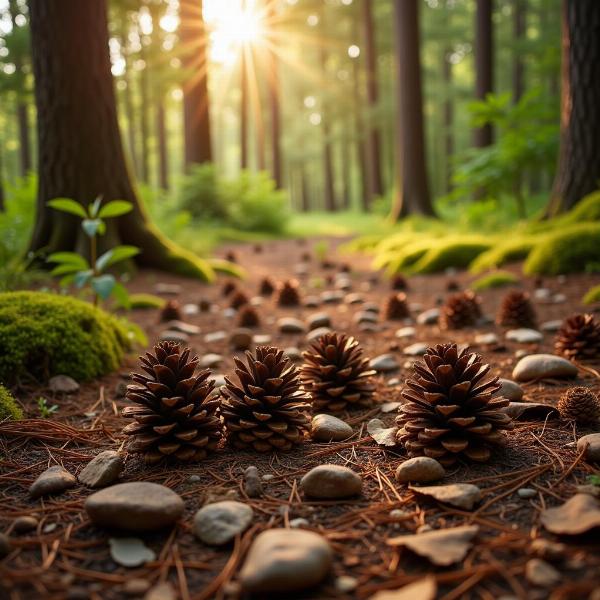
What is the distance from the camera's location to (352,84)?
2864cm

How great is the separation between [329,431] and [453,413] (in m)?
0.58

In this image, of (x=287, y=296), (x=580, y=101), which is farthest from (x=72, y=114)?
(x=580, y=101)

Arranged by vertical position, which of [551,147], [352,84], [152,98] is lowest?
[551,147]

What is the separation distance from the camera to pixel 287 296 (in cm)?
576

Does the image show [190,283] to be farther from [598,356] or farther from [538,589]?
[538,589]

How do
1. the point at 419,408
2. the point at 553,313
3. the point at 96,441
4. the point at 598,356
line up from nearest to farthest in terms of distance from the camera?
1. the point at 419,408
2. the point at 96,441
3. the point at 598,356
4. the point at 553,313

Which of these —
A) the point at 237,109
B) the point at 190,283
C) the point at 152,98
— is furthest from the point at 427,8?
the point at 190,283

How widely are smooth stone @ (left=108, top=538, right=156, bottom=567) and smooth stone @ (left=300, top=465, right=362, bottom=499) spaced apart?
58 cm

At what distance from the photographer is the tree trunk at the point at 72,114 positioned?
551cm

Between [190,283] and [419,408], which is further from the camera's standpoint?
[190,283]

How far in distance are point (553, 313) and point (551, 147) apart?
17.6 ft

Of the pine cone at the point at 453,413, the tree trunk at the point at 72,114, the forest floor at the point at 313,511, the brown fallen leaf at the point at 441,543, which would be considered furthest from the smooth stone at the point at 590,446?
the tree trunk at the point at 72,114

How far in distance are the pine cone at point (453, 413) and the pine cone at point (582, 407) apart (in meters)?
0.42

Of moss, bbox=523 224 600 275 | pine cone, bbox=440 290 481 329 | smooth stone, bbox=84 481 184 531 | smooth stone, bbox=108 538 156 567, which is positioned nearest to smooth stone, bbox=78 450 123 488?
smooth stone, bbox=84 481 184 531
